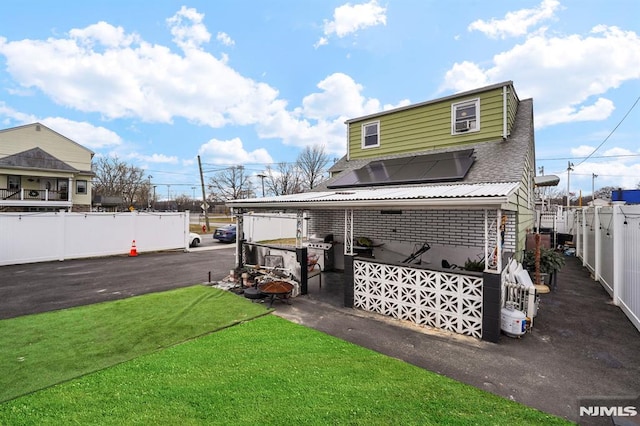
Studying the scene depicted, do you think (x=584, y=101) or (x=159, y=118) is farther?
(x=159, y=118)

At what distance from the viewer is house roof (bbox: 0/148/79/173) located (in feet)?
76.3

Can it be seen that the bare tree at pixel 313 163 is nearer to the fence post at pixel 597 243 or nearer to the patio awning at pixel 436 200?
→ the fence post at pixel 597 243

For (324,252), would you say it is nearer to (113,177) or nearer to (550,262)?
(550,262)

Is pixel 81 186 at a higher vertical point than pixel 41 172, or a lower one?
lower

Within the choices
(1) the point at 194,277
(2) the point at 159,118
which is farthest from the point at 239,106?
(1) the point at 194,277

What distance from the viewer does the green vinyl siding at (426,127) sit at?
835 centimetres

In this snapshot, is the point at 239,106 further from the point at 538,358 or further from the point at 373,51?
the point at 538,358

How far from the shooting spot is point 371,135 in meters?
11.1

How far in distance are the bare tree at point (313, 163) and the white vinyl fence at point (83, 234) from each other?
2495cm

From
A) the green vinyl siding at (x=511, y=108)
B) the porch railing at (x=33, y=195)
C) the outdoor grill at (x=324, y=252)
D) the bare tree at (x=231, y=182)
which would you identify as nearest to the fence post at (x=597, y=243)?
the green vinyl siding at (x=511, y=108)

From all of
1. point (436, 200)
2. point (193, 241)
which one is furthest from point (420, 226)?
point (193, 241)

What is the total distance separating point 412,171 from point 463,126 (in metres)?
2.43

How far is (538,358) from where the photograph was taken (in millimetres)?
3986

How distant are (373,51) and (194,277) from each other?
11.0 meters
